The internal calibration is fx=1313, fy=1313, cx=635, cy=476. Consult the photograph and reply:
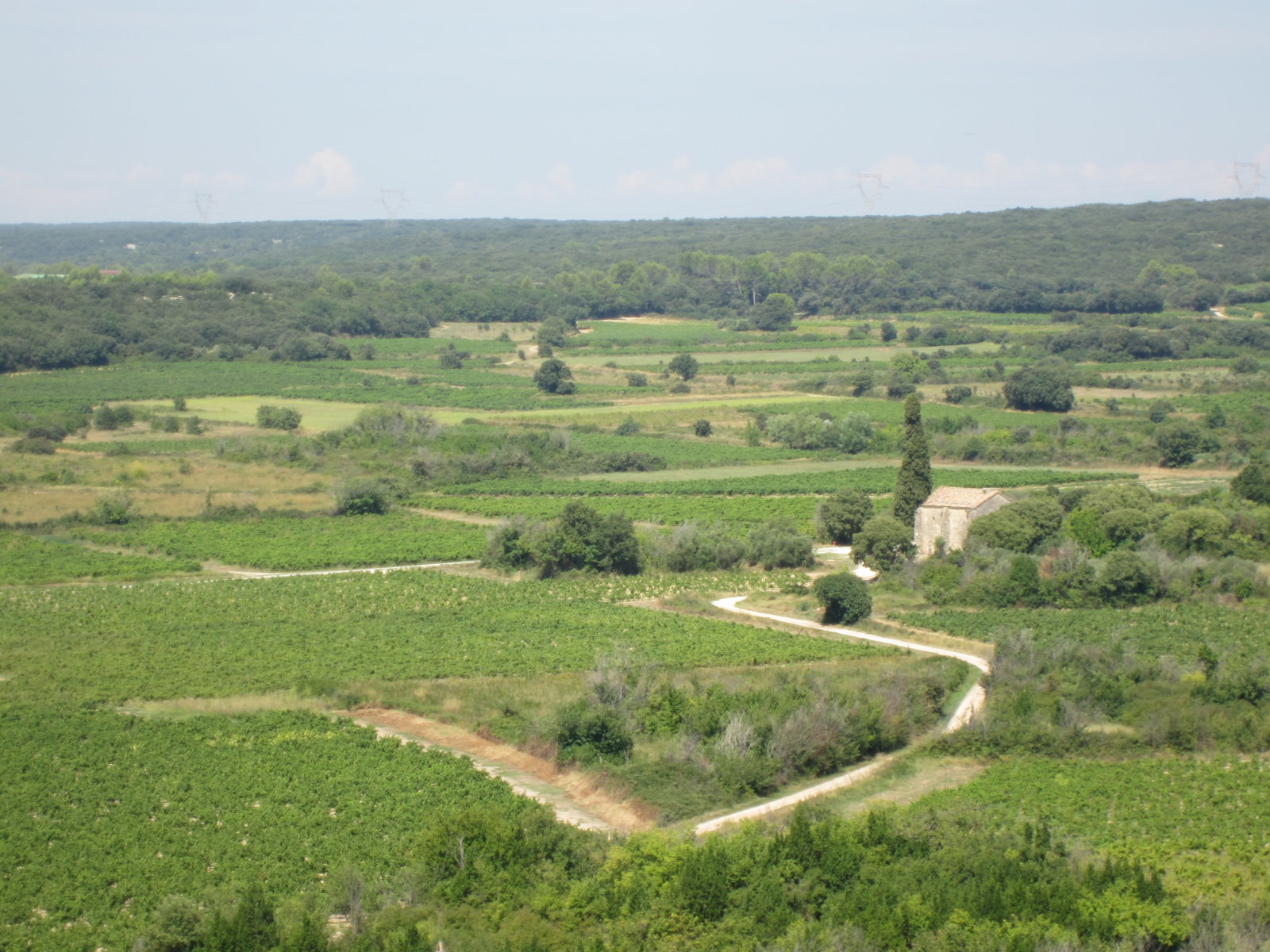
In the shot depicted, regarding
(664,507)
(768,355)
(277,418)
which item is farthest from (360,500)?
(768,355)

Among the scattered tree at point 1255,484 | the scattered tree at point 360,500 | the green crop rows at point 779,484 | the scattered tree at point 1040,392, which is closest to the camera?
the scattered tree at point 1255,484

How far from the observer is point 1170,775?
89.4 ft

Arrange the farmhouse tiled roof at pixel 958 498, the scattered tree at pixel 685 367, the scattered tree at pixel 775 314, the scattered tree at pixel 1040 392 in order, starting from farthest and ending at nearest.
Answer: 1. the scattered tree at pixel 775 314
2. the scattered tree at pixel 685 367
3. the scattered tree at pixel 1040 392
4. the farmhouse tiled roof at pixel 958 498

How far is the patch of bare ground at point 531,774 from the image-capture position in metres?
25.5

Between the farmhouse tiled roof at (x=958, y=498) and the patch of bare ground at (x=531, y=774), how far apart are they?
74.9ft

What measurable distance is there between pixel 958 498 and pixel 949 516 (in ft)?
3.56

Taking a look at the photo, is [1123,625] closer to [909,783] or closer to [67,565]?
[909,783]

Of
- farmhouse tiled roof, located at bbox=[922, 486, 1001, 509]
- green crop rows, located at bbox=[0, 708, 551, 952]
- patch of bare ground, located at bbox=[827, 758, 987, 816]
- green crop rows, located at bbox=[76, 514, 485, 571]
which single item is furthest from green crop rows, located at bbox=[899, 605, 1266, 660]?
green crop rows, located at bbox=[76, 514, 485, 571]

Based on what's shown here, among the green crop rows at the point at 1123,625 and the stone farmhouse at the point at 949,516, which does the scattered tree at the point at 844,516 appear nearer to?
the stone farmhouse at the point at 949,516

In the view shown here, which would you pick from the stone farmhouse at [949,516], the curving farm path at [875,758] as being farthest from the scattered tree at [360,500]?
the stone farmhouse at [949,516]

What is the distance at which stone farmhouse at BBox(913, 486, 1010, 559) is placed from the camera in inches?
1834

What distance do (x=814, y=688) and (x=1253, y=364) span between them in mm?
79612

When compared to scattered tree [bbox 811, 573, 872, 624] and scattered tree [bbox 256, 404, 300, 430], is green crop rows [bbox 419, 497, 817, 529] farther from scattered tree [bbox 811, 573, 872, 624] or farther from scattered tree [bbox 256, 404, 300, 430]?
scattered tree [bbox 256, 404, 300, 430]

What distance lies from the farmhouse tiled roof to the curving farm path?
8535 mm
